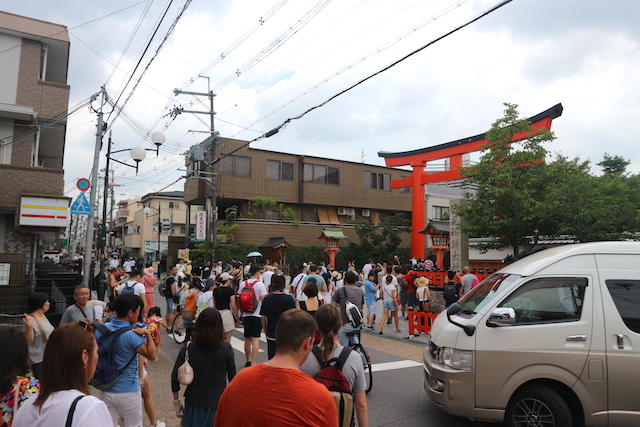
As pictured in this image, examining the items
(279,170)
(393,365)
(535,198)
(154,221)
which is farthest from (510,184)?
(154,221)

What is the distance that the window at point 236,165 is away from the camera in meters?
35.1

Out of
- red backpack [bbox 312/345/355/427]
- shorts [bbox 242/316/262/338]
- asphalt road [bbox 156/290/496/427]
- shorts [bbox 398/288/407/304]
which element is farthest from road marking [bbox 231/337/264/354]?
red backpack [bbox 312/345/355/427]

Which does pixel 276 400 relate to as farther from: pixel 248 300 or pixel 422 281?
pixel 422 281

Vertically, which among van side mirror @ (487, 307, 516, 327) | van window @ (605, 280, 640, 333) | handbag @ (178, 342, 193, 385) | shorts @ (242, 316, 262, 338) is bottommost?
shorts @ (242, 316, 262, 338)

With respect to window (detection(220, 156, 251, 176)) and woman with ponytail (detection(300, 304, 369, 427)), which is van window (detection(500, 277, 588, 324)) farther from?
window (detection(220, 156, 251, 176))

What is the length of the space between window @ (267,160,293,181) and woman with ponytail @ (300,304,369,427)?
34.1 meters

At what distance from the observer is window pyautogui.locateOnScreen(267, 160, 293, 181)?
37.5m

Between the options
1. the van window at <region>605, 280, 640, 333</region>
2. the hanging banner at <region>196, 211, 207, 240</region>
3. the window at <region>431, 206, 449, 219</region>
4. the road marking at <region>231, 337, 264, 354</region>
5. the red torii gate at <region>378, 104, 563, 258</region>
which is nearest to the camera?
the van window at <region>605, 280, 640, 333</region>

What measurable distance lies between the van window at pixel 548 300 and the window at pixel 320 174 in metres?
34.5

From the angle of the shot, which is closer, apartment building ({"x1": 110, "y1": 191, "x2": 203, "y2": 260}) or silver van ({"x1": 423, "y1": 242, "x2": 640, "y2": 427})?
silver van ({"x1": 423, "y1": 242, "x2": 640, "y2": 427})

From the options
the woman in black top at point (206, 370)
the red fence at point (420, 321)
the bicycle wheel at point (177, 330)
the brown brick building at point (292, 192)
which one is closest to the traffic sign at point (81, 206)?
the bicycle wheel at point (177, 330)

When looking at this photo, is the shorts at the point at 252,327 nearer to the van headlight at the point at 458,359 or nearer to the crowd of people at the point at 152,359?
the crowd of people at the point at 152,359

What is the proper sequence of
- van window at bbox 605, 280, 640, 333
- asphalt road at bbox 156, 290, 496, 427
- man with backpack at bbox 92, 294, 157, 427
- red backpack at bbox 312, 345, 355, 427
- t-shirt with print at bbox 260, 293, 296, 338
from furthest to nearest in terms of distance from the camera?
t-shirt with print at bbox 260, 293, 296, 338, asphalt road at bbox 156, 290, 496, 427, van window at bbox 605, 280, 640, 333, man with backpack at bbox 92, 294, 157, 427, red backpack at bbox 312, 345, 355, 427

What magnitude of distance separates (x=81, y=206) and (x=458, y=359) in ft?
35.8
